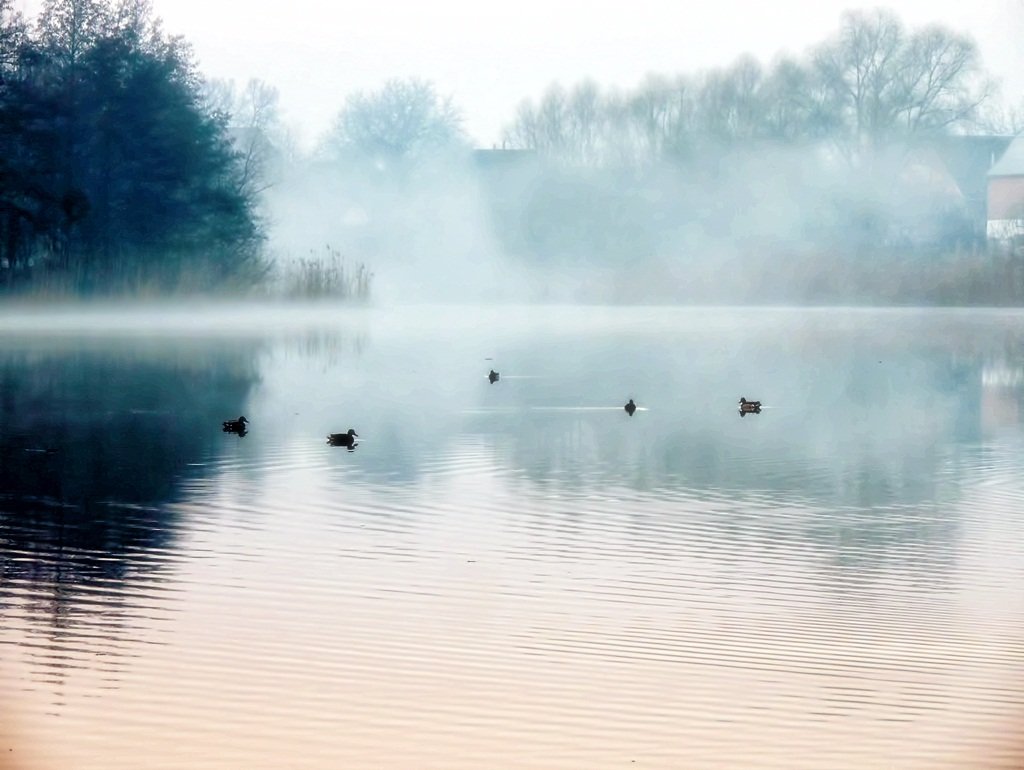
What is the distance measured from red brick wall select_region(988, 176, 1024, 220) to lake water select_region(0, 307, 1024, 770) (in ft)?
215

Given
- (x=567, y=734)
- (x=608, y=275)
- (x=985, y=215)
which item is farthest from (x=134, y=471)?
(x=985, y=215)

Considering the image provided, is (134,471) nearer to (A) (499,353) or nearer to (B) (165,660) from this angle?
(B) (165,660)

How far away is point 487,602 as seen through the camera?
877 centimetres

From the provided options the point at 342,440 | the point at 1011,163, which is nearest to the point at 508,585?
the point at 342,440

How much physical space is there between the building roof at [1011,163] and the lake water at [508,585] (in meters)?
66.6

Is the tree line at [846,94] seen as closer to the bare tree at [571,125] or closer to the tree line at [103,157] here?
the bare tree at [571,125]

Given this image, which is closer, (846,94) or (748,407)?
(748,407)

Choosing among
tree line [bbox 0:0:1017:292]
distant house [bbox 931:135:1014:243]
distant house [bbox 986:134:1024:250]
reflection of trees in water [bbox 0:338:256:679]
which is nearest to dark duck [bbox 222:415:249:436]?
reflection of trees in water [bbox 0:338:256:679]

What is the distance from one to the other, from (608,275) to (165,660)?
56.3 meters

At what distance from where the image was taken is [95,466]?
579 inches

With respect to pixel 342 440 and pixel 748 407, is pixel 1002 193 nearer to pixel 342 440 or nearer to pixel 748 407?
pixel 748 407

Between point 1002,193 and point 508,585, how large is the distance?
→ 80.4 m

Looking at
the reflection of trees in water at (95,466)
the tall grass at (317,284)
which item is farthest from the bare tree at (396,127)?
the reflection of trees in water at (95,466)

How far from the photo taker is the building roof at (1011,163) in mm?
85525
